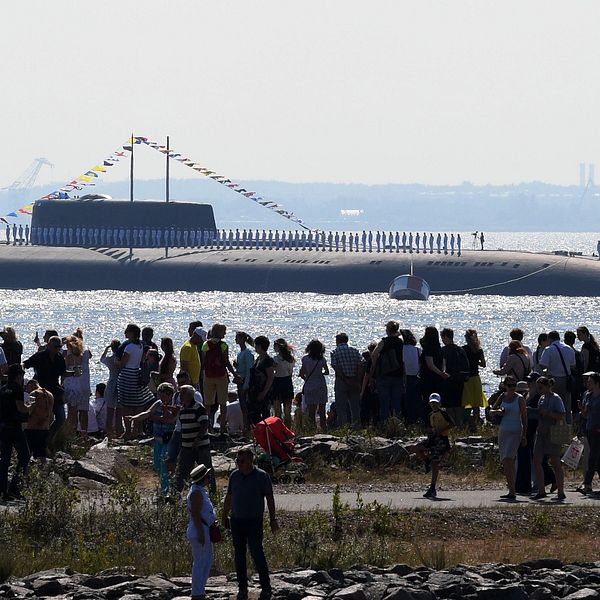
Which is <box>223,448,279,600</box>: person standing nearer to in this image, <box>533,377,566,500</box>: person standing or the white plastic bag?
<box>533,377,566,500</box>: person standing

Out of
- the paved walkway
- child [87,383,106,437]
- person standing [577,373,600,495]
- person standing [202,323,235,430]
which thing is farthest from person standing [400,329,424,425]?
child [87,383,106,437]

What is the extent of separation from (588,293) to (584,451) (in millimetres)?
64753

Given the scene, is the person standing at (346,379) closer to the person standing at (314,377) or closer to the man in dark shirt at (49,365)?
the person standing at (314,377)

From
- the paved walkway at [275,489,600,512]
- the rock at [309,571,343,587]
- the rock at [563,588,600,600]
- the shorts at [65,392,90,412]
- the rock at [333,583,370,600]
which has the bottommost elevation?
the rock at [563,588,600,600]

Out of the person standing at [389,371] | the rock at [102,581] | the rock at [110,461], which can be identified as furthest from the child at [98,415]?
the rock at [102,581]

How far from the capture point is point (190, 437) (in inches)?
570

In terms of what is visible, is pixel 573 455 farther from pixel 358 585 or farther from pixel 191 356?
pixel 191 356

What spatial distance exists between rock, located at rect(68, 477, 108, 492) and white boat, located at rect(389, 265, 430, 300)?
64.8m

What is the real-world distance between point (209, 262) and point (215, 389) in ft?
229

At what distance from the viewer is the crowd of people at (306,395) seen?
15.4m

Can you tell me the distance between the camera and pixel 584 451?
17.0 metres

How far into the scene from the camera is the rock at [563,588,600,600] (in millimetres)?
12172

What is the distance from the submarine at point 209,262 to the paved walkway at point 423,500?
65589mm

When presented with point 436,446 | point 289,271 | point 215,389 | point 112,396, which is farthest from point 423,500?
point 289,271
